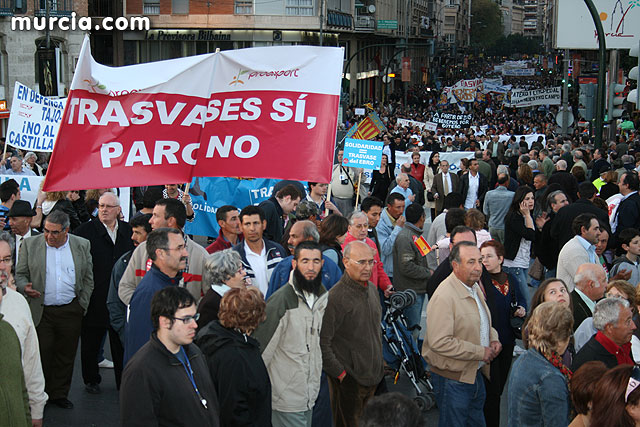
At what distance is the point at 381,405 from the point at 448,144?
20383 mm

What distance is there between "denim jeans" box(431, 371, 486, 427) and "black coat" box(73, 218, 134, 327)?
127 inches

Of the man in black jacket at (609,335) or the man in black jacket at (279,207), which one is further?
the man in black jacket at (279,207)

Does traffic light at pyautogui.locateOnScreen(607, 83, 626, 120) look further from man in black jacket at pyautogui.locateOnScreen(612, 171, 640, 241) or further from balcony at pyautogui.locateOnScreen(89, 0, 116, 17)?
balcony at pyautogui.locateOnScreen(89, 0, 116, 17)

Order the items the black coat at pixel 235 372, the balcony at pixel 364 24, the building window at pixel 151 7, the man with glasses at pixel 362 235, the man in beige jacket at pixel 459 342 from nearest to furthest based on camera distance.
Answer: the black coat at pixel 235 372 < the man in beige jacket at pixel 459 342 < the man with glasses at pixel 362 235 < the building window at pixel 151 7 < the balcony at pixel 364 24

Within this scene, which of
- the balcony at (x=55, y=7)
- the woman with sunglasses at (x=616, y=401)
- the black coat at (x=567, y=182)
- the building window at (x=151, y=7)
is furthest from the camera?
the building window at (x=151, y=7)

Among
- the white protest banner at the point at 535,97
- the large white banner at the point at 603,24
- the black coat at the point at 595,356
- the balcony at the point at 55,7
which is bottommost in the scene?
the black coat at the point at 595,356

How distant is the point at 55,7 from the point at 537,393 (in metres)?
39.6

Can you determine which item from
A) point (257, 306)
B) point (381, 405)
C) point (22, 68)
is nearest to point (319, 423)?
point (257, 306)

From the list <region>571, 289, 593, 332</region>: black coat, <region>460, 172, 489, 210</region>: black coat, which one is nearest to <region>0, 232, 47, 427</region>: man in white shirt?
<region>571, 289, 593, 332</region>: black coat

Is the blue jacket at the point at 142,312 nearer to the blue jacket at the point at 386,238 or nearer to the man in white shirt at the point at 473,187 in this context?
the blue jacket at the point at 386,238

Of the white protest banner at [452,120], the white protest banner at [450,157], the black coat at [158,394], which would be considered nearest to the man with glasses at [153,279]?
the black coat at [158,394]

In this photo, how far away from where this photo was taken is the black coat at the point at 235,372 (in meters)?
4.83

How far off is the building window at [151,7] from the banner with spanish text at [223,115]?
146ft

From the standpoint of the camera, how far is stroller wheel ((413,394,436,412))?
7273mm
